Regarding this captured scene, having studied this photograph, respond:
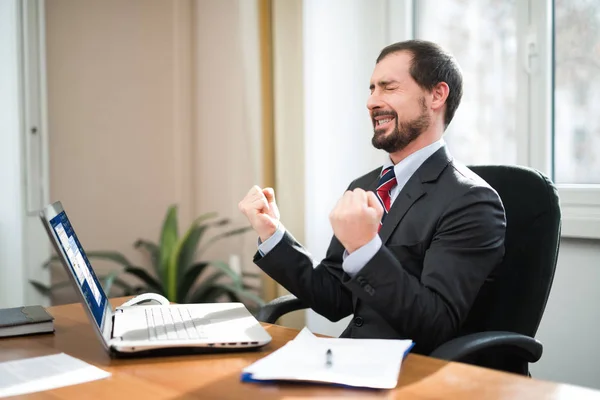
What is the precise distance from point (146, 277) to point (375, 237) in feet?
6.07

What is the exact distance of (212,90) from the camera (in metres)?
3.28

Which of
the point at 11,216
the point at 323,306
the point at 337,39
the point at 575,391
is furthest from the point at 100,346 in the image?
the point at 337,39

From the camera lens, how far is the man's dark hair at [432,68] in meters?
1.54

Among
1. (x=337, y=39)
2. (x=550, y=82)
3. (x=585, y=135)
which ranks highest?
(x=337, y=39)

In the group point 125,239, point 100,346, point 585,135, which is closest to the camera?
point 100,346

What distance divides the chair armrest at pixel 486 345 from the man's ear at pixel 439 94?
581 millimetres

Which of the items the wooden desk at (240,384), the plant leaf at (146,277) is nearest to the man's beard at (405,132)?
the wooden desk at (240,384)

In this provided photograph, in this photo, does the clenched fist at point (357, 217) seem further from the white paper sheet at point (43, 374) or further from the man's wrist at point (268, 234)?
the white paper sheet at point (43, 374)

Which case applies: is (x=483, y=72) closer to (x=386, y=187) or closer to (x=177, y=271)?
(x=386, y=187)

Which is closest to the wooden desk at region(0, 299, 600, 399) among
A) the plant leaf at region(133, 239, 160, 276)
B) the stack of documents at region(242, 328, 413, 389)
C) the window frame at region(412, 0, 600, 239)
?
the stack of documents at region(242, 328, 413, 389)

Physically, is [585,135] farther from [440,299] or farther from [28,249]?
[28,249]

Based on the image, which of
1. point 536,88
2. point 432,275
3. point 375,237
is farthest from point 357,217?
point 536,88

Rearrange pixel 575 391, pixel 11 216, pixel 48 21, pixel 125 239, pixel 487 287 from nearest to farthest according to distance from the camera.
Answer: pixel 575 391
pixel 487 287
pixel 11 216
pixel 48 21
pixel 125 239

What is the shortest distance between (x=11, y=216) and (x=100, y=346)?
1.65 meters
